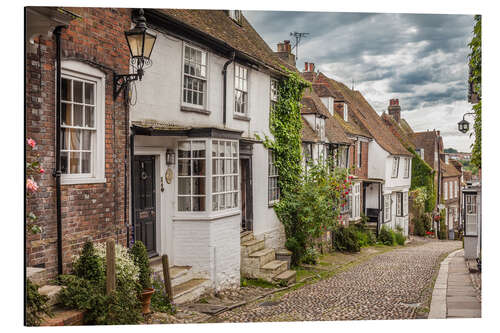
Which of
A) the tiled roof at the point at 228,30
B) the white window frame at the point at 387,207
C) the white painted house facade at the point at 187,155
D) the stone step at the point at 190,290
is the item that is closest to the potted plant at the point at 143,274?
the white painted house facade at the point at 187,155

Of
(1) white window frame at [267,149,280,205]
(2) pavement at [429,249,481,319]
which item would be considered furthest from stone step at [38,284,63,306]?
(1) white window frame at [267,149,280,205]

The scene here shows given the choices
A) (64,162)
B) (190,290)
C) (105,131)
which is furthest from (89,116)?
(190,290)

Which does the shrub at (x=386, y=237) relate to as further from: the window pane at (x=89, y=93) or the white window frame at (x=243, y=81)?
Result: the window pane at (x=89, y=93)

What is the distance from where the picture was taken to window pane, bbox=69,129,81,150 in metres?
6.09

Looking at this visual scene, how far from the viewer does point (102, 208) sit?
6496 mm

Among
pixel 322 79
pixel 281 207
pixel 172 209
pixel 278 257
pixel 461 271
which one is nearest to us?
pixel 172 209

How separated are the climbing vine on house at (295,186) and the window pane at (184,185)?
12.7ft

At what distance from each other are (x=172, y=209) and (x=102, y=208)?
220 cm

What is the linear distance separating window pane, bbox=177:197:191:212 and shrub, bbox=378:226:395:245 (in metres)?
12.8

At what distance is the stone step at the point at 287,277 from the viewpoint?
33.0 ft

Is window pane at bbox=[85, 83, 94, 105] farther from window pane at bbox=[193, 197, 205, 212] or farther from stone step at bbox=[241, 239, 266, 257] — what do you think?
stone step at bbox=[241, 239, 266, 257]

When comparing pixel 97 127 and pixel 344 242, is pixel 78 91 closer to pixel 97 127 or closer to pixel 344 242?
pixel 97 127
